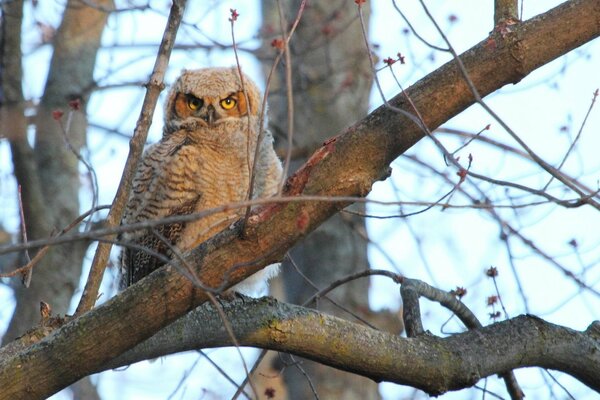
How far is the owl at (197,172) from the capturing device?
5.12 m

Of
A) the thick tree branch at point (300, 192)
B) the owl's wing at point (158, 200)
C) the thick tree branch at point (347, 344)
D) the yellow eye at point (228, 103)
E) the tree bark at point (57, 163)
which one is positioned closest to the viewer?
the thick tree branch at point (300, 192)

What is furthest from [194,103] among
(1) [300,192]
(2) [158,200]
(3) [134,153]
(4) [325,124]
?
(1) [300,192]

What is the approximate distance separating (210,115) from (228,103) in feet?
0.82

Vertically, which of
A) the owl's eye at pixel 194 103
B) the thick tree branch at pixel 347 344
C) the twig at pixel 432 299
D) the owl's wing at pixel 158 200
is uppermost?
the owl's eye at pixel 194 103

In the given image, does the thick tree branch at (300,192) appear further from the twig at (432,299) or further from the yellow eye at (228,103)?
the yellow eye at (228,103)

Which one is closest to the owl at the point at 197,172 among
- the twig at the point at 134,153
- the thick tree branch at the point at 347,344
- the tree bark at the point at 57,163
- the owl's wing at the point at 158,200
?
the owl's wing at the point at 158,200

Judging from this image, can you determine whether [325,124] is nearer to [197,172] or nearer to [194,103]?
[194,103]

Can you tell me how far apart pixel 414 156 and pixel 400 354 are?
375 cm

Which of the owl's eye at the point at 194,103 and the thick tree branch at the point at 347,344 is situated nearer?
the thick tree branch at the point at 347,344

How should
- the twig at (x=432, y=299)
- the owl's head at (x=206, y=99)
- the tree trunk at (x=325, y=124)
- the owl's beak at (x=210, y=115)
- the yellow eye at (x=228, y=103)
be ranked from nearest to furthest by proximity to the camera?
the twig at (x=432, y=299) < the owl's beak at (x=210, y=115) < the owl's head at (x=206, y=99) < the yellow eye at (x=228, y=103) < the tree trunk at (x=325, y=124)

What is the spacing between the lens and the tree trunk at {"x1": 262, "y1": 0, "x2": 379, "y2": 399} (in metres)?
7.00

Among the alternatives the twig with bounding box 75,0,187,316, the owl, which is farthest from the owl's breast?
the twig with bounding box 75,0,187,316

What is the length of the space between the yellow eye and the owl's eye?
0.46 ft

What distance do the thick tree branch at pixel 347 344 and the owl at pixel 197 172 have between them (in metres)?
1.21
